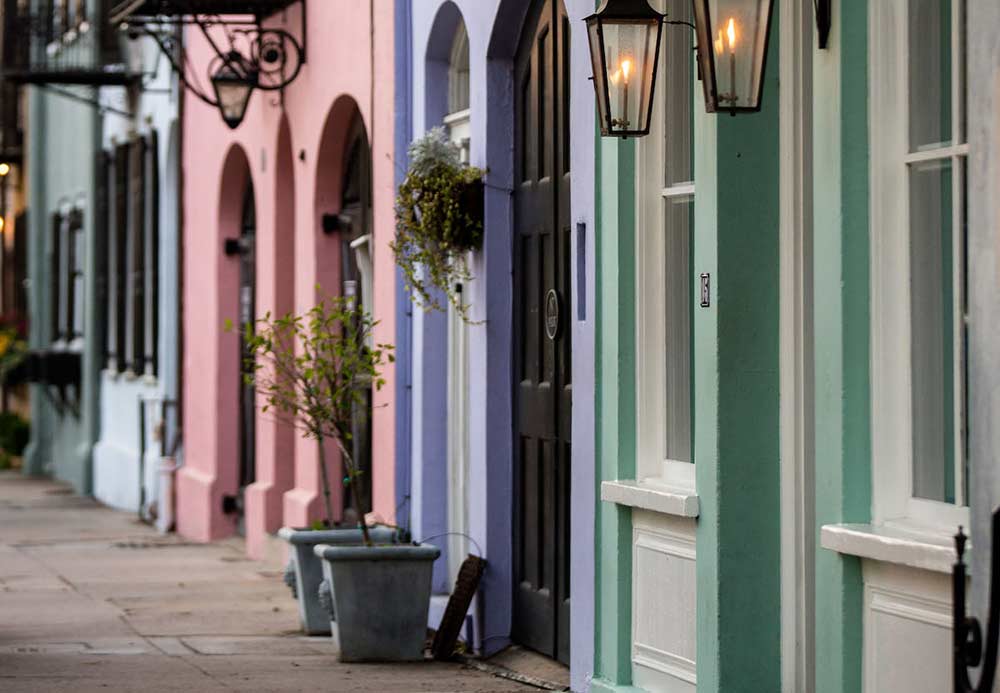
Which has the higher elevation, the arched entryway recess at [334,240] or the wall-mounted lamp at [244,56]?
the wall-mounted lamp at [244,56]

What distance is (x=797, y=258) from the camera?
670 centimetres

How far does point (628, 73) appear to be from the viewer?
22.7ft

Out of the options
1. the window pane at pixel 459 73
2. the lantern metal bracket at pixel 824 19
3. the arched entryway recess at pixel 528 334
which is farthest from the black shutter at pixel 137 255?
the lantern metal bracket at pixel 824 19

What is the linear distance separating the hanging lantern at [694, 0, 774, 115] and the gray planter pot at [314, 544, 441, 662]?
399 centimetres

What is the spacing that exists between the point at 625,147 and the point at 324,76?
561 cm

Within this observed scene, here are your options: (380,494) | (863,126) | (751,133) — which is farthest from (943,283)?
(380,494)

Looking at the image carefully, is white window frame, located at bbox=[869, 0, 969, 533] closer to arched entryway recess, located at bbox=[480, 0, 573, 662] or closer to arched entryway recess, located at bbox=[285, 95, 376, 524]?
arched entryway recess, located at bbox=[480, 0, 573, 662]

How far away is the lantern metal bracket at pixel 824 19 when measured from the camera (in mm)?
6305

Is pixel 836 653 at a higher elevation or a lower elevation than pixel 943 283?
lower

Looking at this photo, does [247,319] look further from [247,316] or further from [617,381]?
[617,381]

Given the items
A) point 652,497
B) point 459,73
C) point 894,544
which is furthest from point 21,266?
point 894,544

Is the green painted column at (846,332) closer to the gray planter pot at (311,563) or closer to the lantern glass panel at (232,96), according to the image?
the gray planter pot at (311,563)

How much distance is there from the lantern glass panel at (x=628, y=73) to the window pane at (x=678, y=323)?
0.74 metres

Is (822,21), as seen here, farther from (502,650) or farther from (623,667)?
(502,650)
